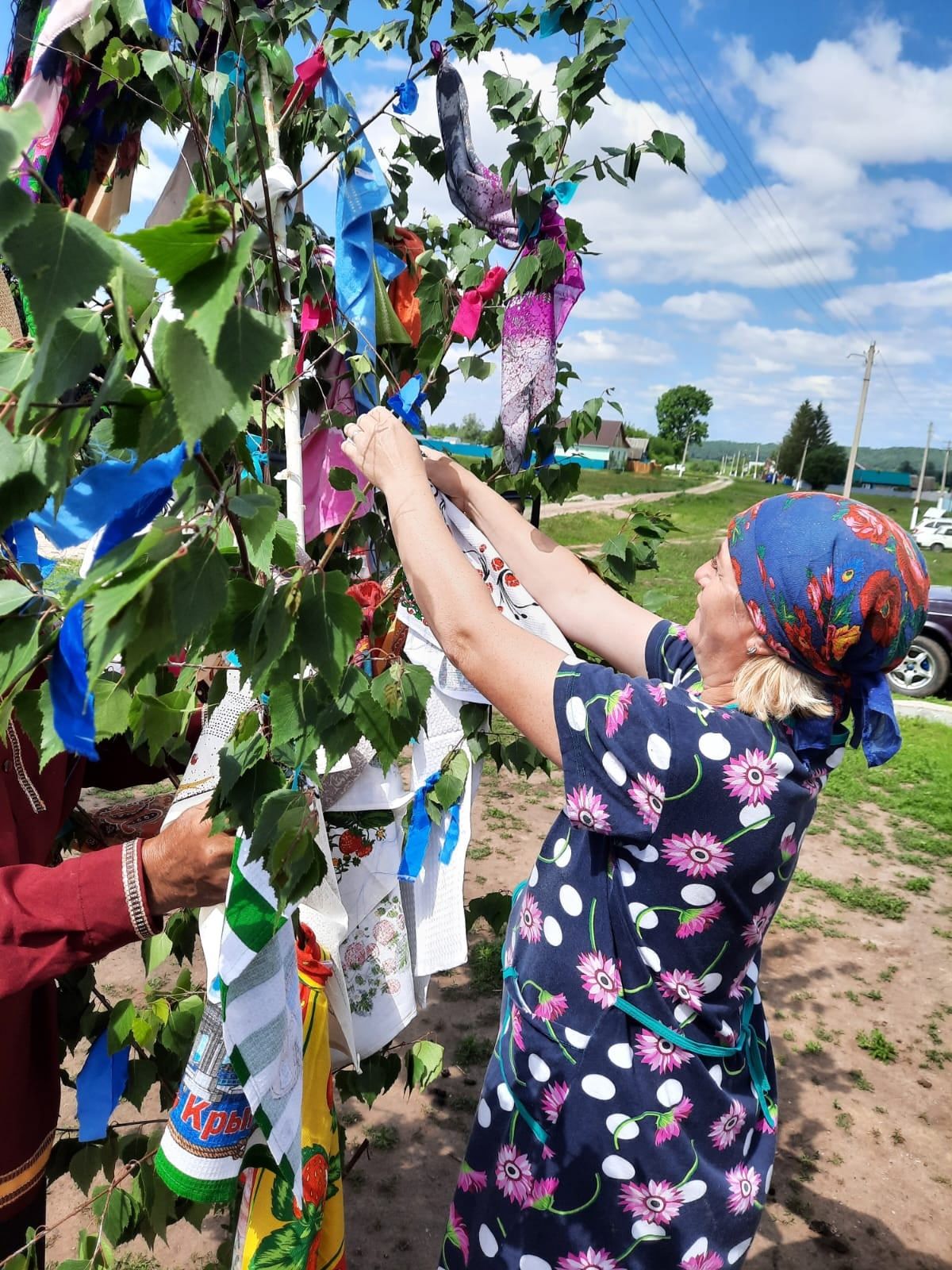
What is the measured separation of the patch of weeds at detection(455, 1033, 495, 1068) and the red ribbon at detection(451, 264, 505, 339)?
286cm

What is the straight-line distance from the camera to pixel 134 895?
1300 mm

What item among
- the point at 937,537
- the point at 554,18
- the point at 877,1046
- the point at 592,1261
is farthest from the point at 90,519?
the point at 937,537

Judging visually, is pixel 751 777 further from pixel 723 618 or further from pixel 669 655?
pixel 669 655

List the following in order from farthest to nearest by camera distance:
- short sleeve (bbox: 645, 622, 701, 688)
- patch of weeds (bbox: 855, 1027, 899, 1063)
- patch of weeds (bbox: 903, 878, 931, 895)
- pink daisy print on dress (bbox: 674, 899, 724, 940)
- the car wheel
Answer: the car wheel, patch of weeds (bbox: 903, 878, 931, 895), patch of weeds (bbox: 855, 1027, 899, 1063), short sleeve (bbox: 645, 622, 701, 688), pink daisy print on dress (bbox: 674, 899, 724, 940)

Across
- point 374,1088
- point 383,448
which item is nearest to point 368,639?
point 383,448

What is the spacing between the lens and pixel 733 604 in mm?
1376

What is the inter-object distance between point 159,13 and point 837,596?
4.54ft

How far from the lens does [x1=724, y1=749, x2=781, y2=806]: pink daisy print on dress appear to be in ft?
4.06

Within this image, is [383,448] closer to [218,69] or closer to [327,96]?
[327,96]

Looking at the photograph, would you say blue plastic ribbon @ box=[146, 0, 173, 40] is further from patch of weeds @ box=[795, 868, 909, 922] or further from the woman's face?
patch of weeds @ box=[795, 868, 909, 922]

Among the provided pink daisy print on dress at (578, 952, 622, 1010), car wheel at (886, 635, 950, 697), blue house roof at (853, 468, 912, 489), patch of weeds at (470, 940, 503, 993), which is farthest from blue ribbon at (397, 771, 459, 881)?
blue house roof at (853, 468, 912, 489)

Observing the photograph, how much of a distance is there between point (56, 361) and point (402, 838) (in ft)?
4.04

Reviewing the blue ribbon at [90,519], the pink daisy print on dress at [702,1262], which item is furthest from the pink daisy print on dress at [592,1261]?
the blue ribbon at [90,519]

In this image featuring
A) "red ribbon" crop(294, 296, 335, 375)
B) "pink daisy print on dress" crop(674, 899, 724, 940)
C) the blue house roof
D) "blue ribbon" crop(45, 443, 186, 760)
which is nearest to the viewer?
"blue ribbon" crop(45, 443, 186, 760)
